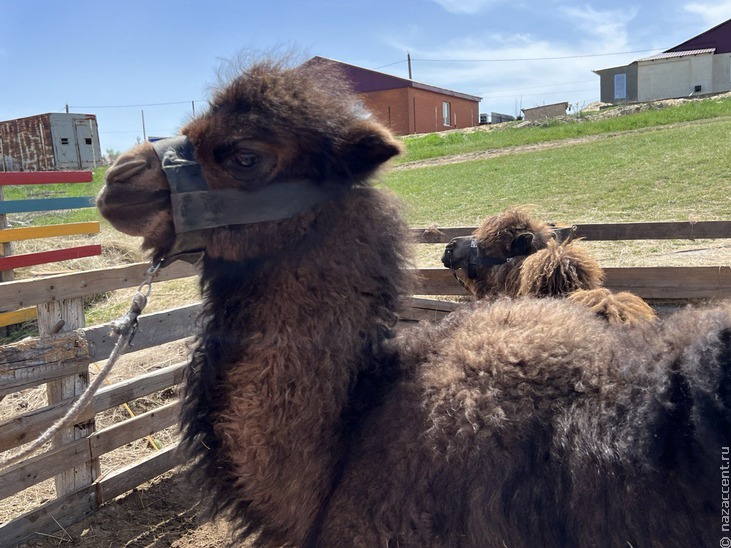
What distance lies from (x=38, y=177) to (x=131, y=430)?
4779 mm

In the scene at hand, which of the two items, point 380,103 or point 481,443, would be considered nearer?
point 481,443

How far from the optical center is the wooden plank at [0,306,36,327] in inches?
307

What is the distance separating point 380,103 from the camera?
41000 mm

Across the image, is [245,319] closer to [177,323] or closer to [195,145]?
[195,145]

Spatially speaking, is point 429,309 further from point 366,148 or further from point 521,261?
point 366,148

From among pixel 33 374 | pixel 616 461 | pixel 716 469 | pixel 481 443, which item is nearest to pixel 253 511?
pixel 481 443

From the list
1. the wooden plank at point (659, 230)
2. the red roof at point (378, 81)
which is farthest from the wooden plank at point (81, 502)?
the red roof at point (378, 81)

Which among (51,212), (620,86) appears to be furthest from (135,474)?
(620,86)

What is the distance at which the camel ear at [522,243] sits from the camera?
549 cm

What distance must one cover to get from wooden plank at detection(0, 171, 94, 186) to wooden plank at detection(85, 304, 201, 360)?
4055mm

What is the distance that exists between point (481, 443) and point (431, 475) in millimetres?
203

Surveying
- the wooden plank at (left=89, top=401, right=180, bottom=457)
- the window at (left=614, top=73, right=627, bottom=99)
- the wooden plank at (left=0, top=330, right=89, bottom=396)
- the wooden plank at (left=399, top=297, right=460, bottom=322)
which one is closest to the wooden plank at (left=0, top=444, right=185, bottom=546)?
the wooden plank at (left=89, top=401, right=180, bottom=457)

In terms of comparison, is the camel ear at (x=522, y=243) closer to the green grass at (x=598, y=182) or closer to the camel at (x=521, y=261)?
the camel at (x=521, y=261)

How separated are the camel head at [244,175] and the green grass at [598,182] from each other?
6.73 meters
